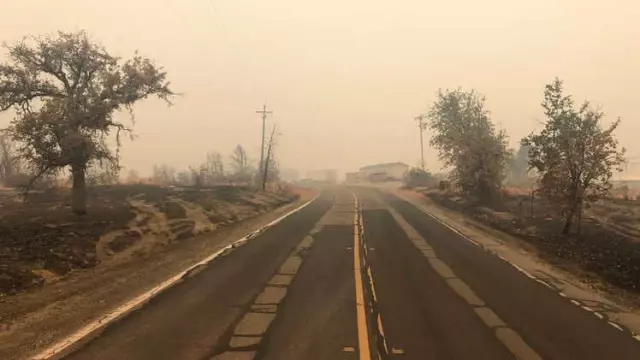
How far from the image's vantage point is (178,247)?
49.9 feet

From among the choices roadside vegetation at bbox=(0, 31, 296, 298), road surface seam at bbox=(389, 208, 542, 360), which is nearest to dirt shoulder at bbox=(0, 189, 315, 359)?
roadside vegetation at bbox=(0, 31, 296, 298)

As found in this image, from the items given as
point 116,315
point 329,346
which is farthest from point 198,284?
point 329,346

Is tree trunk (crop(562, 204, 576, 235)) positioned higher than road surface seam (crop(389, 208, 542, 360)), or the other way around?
tree trunk (crop(562, 204, 576, 235))

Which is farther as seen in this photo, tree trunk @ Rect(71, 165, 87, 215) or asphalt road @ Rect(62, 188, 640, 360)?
tree trunk @ Rect(71, 165, 87, 215)

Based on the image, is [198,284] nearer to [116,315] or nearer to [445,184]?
[116,315]

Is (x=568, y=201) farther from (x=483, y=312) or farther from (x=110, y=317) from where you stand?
(x=110, y=317)

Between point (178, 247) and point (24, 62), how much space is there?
9.54m

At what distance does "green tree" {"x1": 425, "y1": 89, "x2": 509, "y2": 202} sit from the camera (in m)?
34.2

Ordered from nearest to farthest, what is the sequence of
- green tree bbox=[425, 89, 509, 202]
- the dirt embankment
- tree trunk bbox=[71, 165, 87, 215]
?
the dirt embankment
tree trunk bbox=[71, 165, 87, 215]
green tree bbox=[425, 89, 509, 202]

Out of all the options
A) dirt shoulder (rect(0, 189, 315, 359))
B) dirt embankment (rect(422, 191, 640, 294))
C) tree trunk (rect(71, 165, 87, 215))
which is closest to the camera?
dirt shoulder (rect(0, 189, 315, 359))

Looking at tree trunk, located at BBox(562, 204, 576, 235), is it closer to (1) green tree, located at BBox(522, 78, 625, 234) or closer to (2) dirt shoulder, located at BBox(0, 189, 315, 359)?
(1) green tree, located at BBox(522, 78, 625, 234)

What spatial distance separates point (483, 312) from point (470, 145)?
2832 cm

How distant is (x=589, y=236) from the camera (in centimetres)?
1953

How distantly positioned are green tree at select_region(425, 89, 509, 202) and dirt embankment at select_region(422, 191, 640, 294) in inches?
69.7
